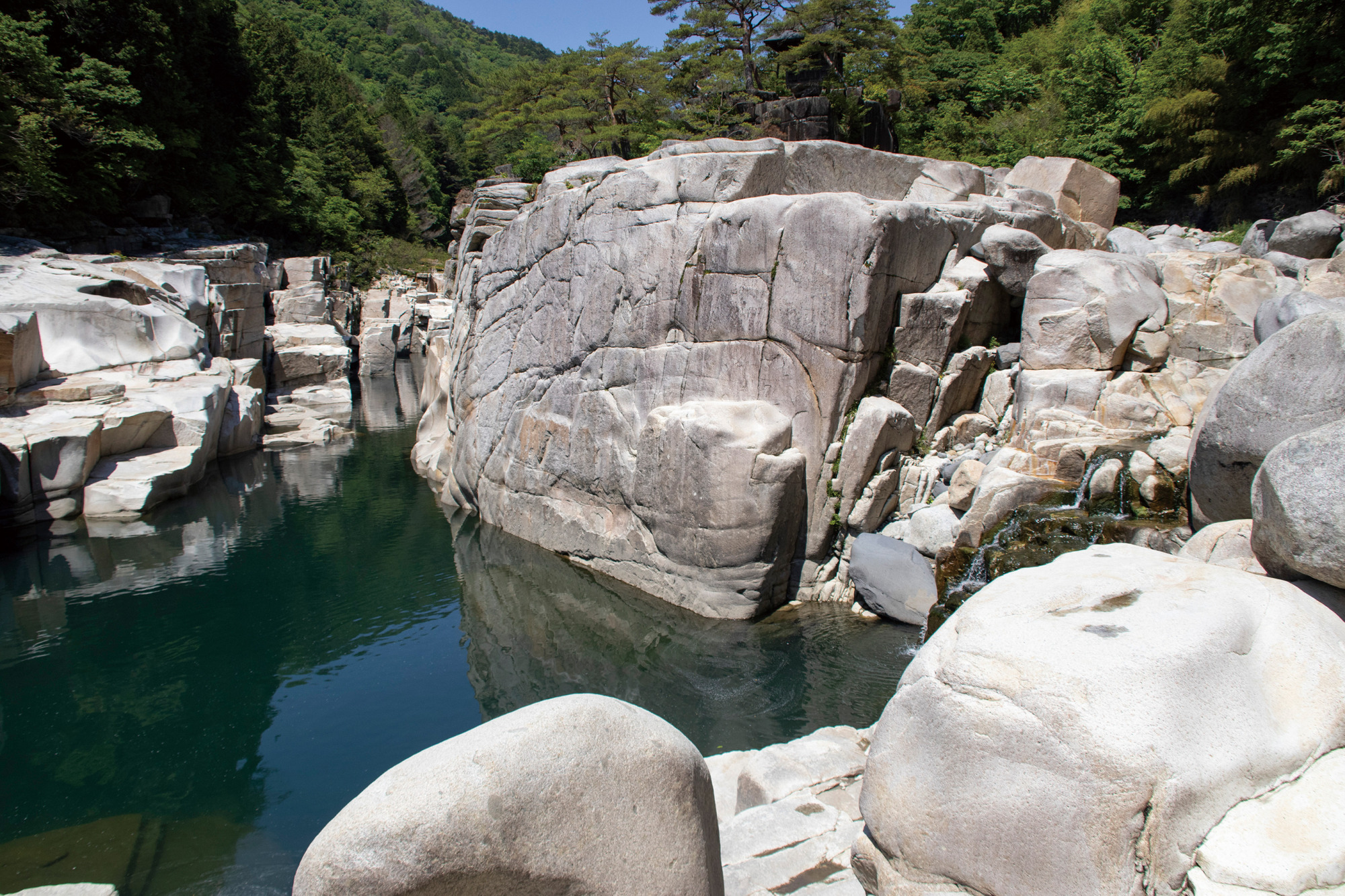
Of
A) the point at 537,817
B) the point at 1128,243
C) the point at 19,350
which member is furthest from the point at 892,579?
the point at 19,350

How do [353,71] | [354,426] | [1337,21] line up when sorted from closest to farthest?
1. [1337,21]
2. [354,426]
3. [353,71]

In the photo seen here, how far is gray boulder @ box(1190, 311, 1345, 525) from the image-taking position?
5.52 m

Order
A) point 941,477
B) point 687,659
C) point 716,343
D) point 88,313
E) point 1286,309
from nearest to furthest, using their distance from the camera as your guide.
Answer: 1. point 1286,309
2. point 687,659
3. point 941,477
4. point 716,343
5. point 88,313

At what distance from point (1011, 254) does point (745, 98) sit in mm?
15668

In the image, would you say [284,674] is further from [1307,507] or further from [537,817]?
[1307,507]

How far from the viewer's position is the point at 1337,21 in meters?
16.8

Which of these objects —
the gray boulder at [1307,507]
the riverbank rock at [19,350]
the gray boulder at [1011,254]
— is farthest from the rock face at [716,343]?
the riverbank rock at [19,350]

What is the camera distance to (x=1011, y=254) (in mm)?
11461

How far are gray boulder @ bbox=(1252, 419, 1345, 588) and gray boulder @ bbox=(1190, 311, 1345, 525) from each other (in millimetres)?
936

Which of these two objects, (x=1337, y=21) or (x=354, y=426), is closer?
(x=1337, y=21)

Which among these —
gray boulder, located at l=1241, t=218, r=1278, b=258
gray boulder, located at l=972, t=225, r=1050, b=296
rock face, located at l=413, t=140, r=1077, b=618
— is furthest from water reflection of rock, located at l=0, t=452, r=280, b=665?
gray boulder, located at l=1241, t=218, r=1278, b=258

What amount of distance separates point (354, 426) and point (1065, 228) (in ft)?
73.2

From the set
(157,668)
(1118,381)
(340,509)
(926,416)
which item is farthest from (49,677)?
(1118,381)

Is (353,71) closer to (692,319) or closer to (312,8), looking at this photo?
(312,8)
